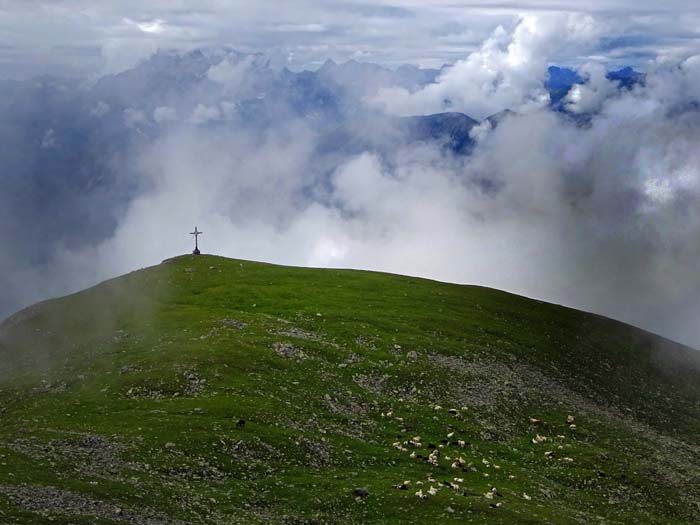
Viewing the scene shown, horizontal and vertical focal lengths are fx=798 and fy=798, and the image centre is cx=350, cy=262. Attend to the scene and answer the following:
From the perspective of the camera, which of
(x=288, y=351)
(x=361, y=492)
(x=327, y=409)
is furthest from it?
(x=288, y=351)

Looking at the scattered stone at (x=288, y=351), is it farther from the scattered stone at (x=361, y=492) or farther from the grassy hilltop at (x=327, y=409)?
the scattered stone at (x=361, y=492)

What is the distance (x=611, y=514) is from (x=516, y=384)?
24595mm

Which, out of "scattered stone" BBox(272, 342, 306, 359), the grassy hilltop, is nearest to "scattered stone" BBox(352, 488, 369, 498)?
the grassy hilltop

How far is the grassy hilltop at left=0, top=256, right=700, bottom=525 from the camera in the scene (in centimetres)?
4803

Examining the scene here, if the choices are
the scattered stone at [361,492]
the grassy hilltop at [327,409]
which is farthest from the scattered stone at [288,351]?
the scattered stone at [361,492]

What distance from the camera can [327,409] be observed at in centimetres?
6481

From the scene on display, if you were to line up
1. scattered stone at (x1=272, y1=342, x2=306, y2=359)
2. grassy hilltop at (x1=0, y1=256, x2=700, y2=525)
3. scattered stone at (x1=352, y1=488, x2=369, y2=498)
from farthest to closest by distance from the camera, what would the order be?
scattered stone at (x1=272, y1=342, x2=306, y2=359) < scattered stone at (x1=352, y1=488, x2=369, y2=498) < grassy hilltop at (x1=0, y1=256, x2=700, y2=525)

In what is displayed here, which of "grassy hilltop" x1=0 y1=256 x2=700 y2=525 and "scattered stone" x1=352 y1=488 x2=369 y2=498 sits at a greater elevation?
"grassy hilltop" x1=0 y1=256 x2=700 y2=525

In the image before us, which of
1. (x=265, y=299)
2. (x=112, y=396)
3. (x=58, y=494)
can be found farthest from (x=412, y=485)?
(x=265, y=299)

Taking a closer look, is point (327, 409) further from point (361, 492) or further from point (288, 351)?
point (361, 492)

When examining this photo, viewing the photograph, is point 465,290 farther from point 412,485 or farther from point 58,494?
point 58,494

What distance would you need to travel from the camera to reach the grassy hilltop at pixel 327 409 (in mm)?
48031

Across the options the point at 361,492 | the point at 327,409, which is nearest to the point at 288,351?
the point at 327,409

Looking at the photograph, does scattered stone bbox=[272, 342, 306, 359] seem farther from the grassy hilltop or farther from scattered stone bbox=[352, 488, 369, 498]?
scattered stone bbox=[352, 488, 369, 498]
